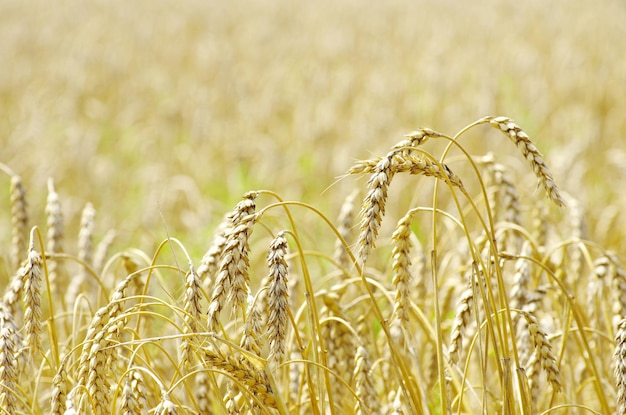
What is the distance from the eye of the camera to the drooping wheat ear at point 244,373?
1.31 meters

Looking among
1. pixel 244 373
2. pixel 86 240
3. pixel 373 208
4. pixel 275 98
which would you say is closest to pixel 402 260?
pixel 373 208

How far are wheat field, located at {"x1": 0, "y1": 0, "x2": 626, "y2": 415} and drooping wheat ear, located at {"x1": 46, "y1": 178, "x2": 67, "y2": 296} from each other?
11mm

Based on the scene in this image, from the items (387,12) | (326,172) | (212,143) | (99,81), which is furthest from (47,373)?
(387,12)

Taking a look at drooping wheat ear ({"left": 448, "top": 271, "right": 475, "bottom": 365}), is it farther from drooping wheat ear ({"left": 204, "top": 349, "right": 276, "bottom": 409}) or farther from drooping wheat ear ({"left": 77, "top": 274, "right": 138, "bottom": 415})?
drooping wheat ear ({"left": 77, "top": 274, "right": 138, "bottom": 415})

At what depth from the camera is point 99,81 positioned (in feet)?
28.7

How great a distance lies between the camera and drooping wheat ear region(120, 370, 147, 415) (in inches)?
53.3

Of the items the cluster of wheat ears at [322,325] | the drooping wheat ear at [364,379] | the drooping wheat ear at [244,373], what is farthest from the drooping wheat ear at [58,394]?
the drooping wheat ear at [364,379]

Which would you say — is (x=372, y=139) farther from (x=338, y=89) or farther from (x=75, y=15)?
(x=75, y=15)

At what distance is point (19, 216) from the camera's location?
2.23m

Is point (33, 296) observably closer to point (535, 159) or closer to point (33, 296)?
point (33, 296)

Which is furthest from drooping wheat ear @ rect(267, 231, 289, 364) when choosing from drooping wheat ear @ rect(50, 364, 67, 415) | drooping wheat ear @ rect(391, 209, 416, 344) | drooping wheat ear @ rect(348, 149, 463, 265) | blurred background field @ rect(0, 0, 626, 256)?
blurred background field @ rect(0, 0, 626, 256)

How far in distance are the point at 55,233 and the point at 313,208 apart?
1239 millimetres

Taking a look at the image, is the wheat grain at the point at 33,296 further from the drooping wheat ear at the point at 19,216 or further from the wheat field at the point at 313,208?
the drooping wheat ear at the point at 19,216

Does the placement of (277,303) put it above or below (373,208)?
below
